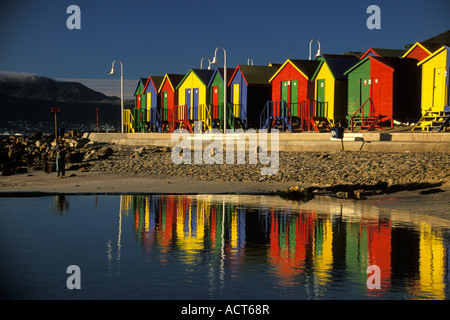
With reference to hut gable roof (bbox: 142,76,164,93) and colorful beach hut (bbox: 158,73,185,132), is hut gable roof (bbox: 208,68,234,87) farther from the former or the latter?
hut gable roof (bbox: 142,76,164,93)

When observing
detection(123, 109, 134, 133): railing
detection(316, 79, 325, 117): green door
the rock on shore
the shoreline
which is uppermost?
detection(316, 79, 325, 117): green door

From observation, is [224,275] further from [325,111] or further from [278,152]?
[325,111]

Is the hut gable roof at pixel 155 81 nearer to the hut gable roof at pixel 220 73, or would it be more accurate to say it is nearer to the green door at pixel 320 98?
the hut gable roof at pixel 220 73

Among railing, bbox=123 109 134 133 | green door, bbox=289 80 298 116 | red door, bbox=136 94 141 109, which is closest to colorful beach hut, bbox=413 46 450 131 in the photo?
green door, bbox=289 80 298 116

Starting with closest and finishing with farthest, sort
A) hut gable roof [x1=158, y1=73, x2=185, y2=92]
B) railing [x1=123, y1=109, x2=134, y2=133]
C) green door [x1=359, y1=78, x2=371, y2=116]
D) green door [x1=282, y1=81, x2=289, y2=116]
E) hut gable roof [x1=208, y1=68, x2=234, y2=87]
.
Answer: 1. green door [x1=359, y1=78, x2=371, y2=116]
2. green door [x1=282, y1=81, x2=289, y2=116]
3. hut gable roof [x1=208, y1=68, x2=234, y2=87]
4. hut gable roof [x1=158, y1=73, x2=185, y2=92]
5. railing [x1=123, y1=109, x2=134, y2=133]

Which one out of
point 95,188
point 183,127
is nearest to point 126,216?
point 95,188

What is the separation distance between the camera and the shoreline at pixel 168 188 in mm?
16234

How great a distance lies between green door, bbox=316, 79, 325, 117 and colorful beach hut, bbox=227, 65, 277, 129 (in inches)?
190

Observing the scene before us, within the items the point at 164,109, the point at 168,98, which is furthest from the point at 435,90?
the point at 164,109

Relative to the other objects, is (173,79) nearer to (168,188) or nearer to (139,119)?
(139,119)

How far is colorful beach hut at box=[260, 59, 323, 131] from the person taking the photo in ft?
Answer: 119

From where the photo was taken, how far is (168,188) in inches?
814

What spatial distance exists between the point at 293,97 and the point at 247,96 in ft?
12.1
